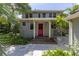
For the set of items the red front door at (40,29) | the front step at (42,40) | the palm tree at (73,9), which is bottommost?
the front step at (42,40)

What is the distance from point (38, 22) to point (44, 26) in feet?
2.06

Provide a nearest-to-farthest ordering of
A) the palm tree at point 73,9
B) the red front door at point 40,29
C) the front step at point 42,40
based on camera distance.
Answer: the palm tree at point 73,9 → the front step at point 42,40 → the red front door at point 40,29

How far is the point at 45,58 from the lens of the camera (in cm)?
303

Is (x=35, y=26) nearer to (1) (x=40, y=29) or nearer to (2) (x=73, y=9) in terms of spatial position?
Result: (1) (x=40, y=29)

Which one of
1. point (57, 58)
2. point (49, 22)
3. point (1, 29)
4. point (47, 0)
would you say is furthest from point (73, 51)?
point (49, 22)

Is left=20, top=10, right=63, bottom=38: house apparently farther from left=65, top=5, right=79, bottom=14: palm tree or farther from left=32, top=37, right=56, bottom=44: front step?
left=65, top=5, right=79, bottom=14: palm tree

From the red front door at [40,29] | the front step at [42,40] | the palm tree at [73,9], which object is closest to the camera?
the palm tree at [73,9]

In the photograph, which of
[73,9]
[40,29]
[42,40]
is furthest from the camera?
[40,29]

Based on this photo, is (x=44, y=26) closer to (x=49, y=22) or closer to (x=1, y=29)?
(x=49, y=22)

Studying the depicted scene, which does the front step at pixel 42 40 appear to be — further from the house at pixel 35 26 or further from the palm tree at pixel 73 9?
the palm tree at pixel 73 9

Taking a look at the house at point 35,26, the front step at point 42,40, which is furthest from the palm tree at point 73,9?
the house at point 35,26

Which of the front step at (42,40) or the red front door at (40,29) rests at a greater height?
the red front door at (40,29)

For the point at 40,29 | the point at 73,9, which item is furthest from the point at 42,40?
the point at 73,9

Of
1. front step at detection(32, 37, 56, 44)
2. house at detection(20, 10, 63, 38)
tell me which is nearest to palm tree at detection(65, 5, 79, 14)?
front step at detection(32, 37, 56, 44)
